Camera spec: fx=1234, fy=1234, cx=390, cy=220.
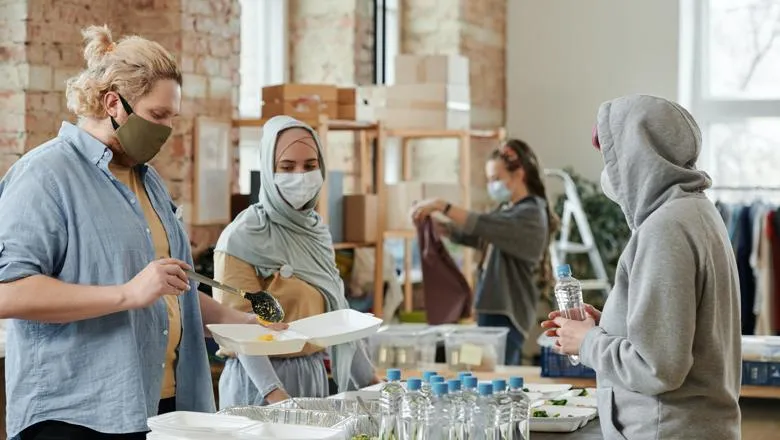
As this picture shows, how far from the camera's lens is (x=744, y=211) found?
7160 millimetres

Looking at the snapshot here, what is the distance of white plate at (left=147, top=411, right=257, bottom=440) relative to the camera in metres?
2.37

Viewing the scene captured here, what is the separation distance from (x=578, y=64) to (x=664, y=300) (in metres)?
6.02

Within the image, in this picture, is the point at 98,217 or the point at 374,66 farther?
the point at 374,66

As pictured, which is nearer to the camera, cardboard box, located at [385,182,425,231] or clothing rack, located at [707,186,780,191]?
cardboard box, located at [385,182,425,231]

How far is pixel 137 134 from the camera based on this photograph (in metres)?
2.69

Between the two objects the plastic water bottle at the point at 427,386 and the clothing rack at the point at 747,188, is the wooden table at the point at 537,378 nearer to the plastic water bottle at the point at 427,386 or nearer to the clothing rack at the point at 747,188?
the plastic water bottle at the point at 427,386

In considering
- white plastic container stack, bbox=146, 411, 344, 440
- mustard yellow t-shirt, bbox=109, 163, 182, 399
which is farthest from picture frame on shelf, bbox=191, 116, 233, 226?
white plastic container stack, bbox=146, 411, 344, 440

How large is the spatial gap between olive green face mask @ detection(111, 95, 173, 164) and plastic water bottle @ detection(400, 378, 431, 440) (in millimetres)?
777

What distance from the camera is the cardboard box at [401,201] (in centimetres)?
648

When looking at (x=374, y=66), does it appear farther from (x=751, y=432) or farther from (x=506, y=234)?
(x=751, y=432)

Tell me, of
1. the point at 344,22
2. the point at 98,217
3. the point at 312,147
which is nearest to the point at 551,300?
the point at 344,22

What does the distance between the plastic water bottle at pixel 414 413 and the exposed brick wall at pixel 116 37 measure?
8.59 feet

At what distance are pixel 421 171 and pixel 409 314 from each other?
4.47 ft

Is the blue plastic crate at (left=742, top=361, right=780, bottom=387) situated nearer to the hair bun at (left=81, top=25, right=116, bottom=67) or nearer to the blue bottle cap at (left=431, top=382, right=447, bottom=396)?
the blue bottle cap at (left=431, top=382, right=447, bottom=396)
